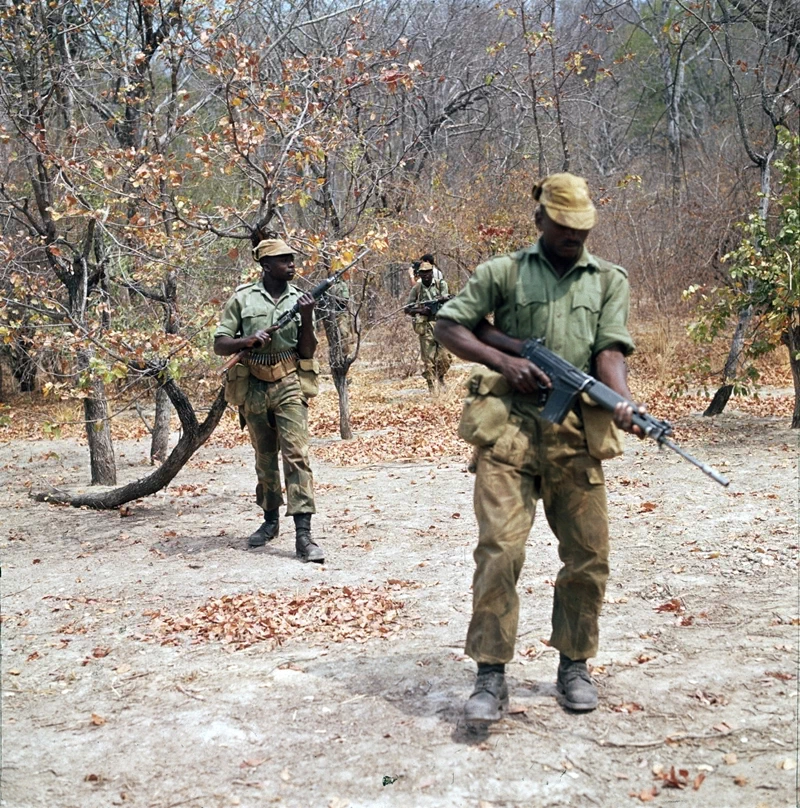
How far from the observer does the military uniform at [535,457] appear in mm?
3975

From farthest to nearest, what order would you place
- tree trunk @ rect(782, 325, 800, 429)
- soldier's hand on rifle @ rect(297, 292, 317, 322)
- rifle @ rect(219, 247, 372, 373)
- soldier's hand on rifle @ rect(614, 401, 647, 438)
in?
tree trunk @ rect(782, 325, 800, 429), rifle @ rect(219, 247, 372, 373), soldier's hand on rifle @ rect(297, 292, 317, 322), soldier's hand on rifle @ rect(614, 401, 647, 438)

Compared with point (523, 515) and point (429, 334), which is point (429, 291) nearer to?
point (429, 334)

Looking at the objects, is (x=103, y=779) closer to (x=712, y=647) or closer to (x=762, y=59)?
(x=712, y=647)

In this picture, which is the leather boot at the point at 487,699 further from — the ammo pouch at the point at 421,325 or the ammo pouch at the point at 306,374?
the ammo pouch at the point at 421,325

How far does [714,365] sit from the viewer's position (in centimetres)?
1506

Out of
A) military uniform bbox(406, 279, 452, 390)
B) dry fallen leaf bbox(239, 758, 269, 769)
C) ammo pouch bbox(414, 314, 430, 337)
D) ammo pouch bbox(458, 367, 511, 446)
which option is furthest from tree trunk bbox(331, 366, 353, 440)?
dry fallen leaf bbox(239, 758, 269, 769)

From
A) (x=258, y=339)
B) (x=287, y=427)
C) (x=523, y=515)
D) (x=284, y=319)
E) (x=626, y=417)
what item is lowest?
(x=523, y=515)

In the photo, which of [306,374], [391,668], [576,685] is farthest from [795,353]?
[576,685]

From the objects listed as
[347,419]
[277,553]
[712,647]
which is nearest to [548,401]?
[712,647]

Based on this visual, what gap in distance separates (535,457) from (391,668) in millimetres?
1341

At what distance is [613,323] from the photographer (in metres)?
4.07

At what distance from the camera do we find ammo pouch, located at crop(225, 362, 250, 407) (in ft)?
22.9

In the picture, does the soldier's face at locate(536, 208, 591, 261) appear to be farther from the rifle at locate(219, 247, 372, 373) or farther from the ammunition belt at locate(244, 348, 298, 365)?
the ammunition belt at locate(244, 348, 298, 365)

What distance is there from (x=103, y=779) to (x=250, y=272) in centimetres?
519
